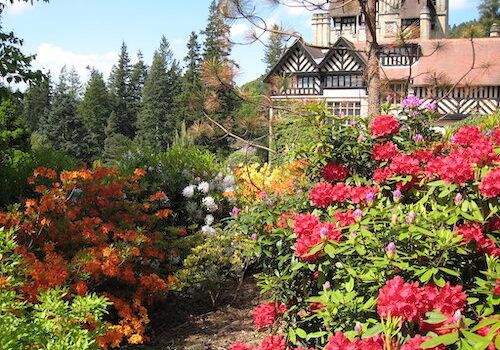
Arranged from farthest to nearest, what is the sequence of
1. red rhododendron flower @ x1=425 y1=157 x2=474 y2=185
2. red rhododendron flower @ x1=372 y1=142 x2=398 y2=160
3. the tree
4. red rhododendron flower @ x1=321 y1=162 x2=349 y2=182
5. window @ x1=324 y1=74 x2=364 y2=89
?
the tree < window @ x1=324 y1=74 x2=364 y2=89 < red rhododendron flower @ x1=321 y1=162 x2=349 y2=182 < red rhododendron flower @ x1=372 y1=142 x2=398 y2=160 < red rhododendron flower @ x1=425 y1=157 x2=474 y2=185

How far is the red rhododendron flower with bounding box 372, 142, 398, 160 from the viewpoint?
250cm

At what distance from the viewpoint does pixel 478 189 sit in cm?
189

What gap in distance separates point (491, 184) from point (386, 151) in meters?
0.80

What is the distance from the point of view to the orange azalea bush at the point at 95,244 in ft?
11.0

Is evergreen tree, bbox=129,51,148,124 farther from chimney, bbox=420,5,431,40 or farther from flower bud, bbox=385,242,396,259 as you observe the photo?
flower bud, bbox=385,242,396,259

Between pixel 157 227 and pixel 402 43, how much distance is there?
2.90 meters

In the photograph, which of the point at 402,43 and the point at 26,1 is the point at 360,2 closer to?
the point at 402,43

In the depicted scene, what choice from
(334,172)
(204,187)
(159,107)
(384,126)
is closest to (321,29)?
(159,107)

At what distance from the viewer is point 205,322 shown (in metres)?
4.42

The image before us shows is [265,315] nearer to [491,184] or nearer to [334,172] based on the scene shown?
[334,172]

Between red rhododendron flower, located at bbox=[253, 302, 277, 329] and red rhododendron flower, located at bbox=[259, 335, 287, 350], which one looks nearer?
red rhododendron flower, located at bbox=[259, 335, 287, 350]

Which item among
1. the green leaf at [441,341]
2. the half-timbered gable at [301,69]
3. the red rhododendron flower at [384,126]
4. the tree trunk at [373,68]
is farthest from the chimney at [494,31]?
the green leaf at [441,341]

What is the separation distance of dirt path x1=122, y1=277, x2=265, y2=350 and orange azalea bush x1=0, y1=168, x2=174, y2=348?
11.6 inches

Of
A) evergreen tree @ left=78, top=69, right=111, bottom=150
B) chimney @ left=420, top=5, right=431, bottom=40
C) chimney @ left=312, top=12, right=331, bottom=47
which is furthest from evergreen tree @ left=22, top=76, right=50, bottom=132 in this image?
chimney @ left=420, top=5, right=431, bottom=40
